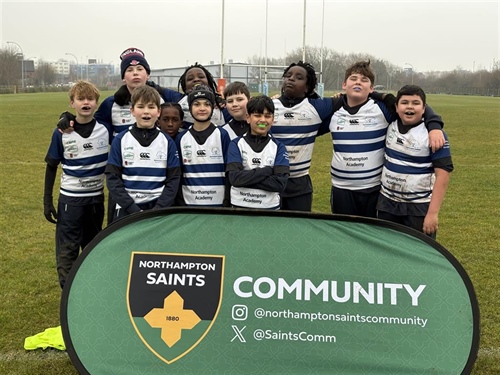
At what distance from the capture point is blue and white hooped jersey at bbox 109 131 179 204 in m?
3.45

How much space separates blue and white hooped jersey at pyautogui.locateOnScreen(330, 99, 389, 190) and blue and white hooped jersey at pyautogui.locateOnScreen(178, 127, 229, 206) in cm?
90

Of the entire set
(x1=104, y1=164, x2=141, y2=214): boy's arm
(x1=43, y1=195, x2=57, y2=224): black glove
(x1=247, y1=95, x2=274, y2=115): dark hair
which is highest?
(x1=247, y1=95, x2=274, y2=115): dark hair

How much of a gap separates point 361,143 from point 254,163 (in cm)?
86

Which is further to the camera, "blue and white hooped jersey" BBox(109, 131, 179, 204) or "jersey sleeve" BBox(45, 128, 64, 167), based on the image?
"jersey sleeve" BBox(45, 128, 64, 167)

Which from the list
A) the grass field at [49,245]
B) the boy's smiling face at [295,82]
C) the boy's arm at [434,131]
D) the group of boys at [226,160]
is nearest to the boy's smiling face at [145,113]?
the group of boys at [226,160]

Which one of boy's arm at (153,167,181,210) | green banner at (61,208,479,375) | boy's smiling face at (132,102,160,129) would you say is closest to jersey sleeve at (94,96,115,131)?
boy's smiling face at (132,102,160,129)

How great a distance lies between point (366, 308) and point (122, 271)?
1.30 m

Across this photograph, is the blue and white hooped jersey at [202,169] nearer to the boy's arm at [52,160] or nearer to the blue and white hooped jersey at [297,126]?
the blue and white hooped jersey at [297,126]

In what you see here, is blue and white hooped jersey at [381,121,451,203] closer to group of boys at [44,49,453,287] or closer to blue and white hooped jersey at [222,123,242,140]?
group of boys at [44,49,453,287]

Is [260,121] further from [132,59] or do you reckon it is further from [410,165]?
[132,59]

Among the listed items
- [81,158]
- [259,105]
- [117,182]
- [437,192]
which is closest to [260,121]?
[259,105]

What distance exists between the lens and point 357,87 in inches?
151

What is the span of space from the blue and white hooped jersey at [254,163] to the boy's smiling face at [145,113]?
1.79 ft

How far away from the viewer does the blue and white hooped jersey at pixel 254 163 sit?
138 inches
